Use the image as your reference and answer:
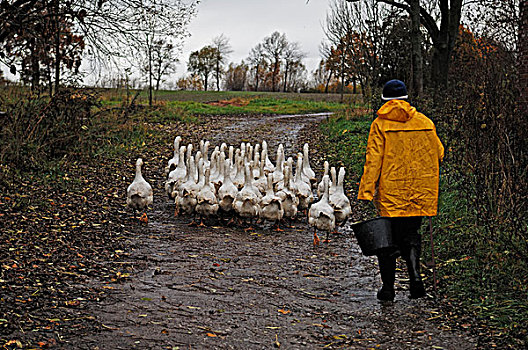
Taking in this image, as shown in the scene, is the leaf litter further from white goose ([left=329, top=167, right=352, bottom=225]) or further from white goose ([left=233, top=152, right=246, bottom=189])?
white goose ([left=233, top=152, right=246, bottom=189])

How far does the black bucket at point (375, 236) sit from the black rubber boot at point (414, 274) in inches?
8.8

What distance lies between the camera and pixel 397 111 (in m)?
5.23

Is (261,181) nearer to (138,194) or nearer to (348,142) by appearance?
(138,194)

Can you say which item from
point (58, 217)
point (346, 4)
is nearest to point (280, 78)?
point (346, 4)

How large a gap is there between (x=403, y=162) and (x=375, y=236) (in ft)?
2.57

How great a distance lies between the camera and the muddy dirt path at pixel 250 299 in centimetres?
452

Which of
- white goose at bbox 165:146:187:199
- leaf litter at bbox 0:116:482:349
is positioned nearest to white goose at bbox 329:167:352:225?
leaf litter at bbox 0:116:482:349

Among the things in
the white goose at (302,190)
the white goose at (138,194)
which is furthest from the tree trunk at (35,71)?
the white goose at (302,190)

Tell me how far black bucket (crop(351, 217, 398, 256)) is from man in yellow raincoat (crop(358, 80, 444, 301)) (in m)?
0.11

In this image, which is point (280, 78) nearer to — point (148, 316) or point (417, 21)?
point (417, 21)

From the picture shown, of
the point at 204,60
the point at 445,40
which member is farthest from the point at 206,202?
the point at 204,60

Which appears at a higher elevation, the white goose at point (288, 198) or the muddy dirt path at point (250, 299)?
the white goose at point (288, 198)

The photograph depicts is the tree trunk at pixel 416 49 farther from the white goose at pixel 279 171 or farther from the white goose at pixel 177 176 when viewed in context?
the white goose at pixel 177 176

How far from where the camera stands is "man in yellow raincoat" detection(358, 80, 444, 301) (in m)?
5.28
